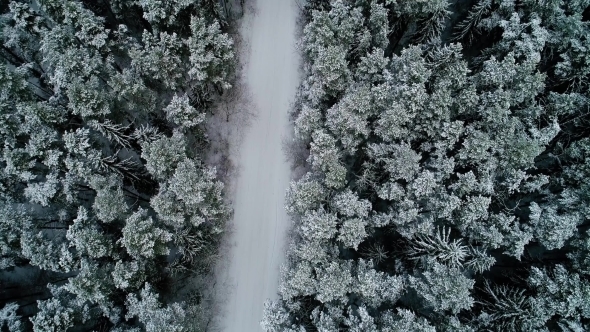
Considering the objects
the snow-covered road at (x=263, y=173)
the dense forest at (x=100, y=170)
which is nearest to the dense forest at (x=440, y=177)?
the snow-covered road at (x=263, y=173)

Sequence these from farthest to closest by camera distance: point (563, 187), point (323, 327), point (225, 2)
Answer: point (225, 2) < point (563, 187) < point (323, 327)

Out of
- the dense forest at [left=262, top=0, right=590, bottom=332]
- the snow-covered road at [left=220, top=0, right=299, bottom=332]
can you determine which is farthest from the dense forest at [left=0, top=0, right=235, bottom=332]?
the dense forest at [left=262, top=0, right=590, bottom=332]

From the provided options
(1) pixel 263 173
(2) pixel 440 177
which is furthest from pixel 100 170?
(2) pixel 440 177

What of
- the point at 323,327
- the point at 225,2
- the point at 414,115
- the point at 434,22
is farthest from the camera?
the point at 225,2

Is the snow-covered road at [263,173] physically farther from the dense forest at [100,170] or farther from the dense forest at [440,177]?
the dense forest at [440,177]

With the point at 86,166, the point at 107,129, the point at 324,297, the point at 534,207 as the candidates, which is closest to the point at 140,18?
the point at 107,129

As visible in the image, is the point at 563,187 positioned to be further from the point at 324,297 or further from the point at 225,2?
the point at 225,2
